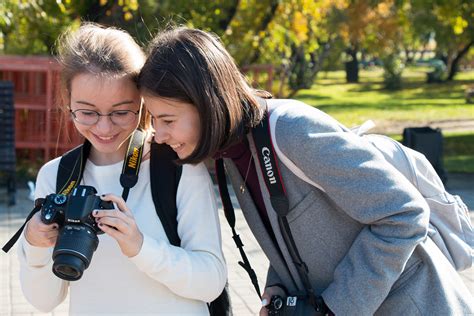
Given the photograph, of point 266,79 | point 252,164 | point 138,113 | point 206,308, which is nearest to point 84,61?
point 138,113

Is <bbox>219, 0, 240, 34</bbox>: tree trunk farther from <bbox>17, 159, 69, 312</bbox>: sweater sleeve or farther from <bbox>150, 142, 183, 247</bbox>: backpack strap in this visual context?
<bbox>150, 142, 183, 247</bbox>: backpack strap

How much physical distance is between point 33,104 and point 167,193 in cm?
832

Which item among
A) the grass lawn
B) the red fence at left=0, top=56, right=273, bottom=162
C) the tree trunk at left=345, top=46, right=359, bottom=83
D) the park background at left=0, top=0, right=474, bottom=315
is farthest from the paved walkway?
the tree trunk at left=345, top=46, right=359, bottom=83

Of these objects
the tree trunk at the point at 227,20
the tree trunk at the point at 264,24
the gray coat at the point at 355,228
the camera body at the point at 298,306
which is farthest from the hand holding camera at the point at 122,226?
the tree trunk at the point at 264,24

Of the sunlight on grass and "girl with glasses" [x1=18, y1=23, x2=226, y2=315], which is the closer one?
"girl with glasses" [x1=18, y1=23, x2=226, y2=315]

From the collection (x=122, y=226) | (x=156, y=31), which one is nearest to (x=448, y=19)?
(x=156, y=31)

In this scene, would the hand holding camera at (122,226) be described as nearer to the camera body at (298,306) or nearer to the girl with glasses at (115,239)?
the girl with glasses at (115,239)

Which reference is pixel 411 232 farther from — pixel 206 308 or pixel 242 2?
pixel 242 2

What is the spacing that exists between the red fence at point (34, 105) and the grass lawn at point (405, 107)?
545 cm

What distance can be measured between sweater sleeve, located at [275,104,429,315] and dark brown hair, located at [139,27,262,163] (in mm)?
126

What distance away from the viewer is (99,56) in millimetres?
2719

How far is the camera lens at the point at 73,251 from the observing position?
235 centimetres

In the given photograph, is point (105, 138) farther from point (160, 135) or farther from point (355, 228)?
point (355, 228)

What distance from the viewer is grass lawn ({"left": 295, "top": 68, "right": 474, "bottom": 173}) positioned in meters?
15.5
